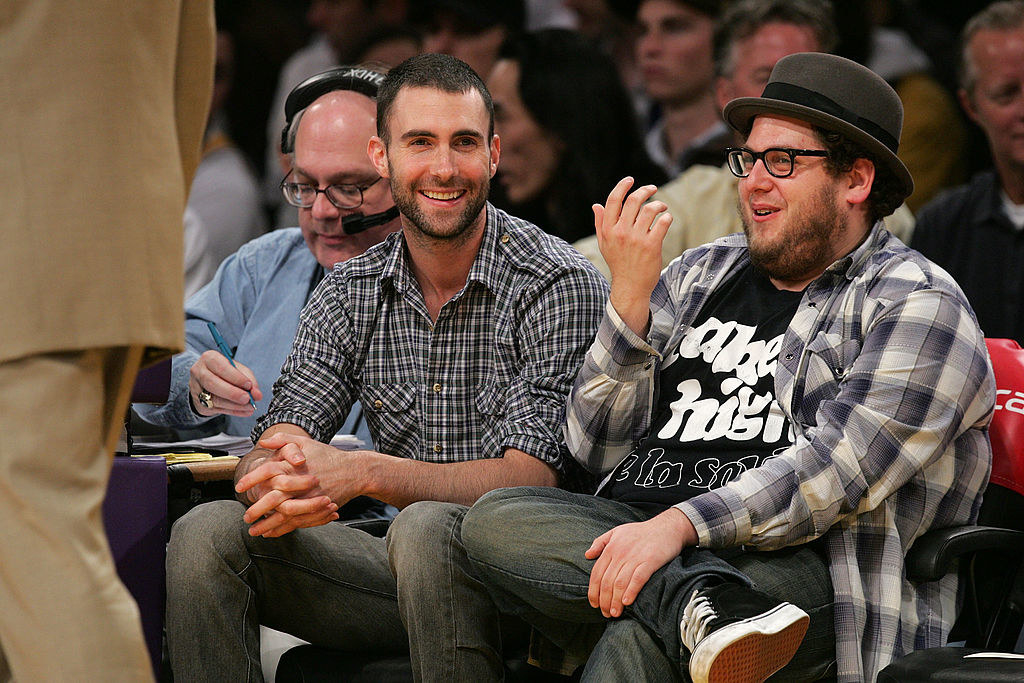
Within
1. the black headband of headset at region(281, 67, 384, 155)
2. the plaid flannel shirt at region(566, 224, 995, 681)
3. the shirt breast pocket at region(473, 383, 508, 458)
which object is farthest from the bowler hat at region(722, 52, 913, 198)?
the black headband of headset at region(281, 67, 384, 155)

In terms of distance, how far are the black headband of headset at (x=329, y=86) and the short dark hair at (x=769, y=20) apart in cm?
122

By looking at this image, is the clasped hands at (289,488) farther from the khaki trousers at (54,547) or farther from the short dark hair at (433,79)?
the khaki trousers at (54,547)

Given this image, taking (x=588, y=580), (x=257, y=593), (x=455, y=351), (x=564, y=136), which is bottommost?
(x=257, y=593)

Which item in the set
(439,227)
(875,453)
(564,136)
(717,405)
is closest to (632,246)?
(717,405)

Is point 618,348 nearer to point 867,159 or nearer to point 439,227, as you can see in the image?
point 439,227

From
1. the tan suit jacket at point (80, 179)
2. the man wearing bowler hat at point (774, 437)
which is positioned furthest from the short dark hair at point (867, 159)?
the tan suit jacket at point (80, 179)

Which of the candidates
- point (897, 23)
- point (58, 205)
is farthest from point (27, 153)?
point (897, 23)

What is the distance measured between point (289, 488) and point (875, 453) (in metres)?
1.01

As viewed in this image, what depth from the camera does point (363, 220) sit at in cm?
320

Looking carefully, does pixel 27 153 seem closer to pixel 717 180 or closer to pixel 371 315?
pixel 371 315

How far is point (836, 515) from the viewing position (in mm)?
2219

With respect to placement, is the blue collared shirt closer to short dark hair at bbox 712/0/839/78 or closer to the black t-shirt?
the black t-shirt

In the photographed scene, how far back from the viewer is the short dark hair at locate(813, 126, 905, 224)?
8.36 ft

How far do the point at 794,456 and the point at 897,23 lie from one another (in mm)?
2873
